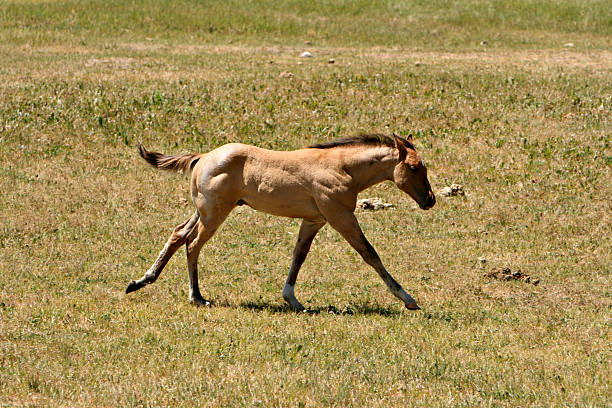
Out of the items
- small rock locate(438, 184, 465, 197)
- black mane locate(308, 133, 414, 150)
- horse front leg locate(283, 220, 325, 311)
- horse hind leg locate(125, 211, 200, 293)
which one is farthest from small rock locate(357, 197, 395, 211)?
horse hind leg locate(125, 211, 200, 293)

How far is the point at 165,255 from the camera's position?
11289 millimetres

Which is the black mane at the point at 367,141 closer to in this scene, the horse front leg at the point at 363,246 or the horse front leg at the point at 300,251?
the horse front leg at the point at 363,246

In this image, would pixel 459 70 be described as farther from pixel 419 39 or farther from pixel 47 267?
pixel 47 267

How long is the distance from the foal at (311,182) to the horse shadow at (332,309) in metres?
0.18

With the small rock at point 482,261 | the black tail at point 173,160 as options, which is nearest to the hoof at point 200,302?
the black tail at point 173,160

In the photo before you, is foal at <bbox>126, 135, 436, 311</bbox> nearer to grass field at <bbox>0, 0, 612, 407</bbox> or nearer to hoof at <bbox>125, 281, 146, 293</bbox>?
hoof at <bbox>125, 281, 146, 293</bbox>

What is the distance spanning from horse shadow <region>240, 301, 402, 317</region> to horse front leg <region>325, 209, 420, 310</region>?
9.4 inches

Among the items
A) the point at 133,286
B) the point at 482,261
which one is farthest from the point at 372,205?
the point at 133,286

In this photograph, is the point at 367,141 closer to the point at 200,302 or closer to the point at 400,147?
the point at 400,147

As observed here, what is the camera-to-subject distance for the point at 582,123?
67.2 ft

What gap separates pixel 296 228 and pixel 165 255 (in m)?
4.67

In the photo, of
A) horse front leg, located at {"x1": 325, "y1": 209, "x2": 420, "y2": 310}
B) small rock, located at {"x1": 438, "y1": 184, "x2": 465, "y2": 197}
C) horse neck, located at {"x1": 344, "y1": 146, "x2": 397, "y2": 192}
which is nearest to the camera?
horse front leg, located at {"x1": 325, "y1": 209, "x2": 420, "y2": 310}

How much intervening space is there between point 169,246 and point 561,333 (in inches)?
207

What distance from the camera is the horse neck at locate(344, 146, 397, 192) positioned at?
35.9ft
